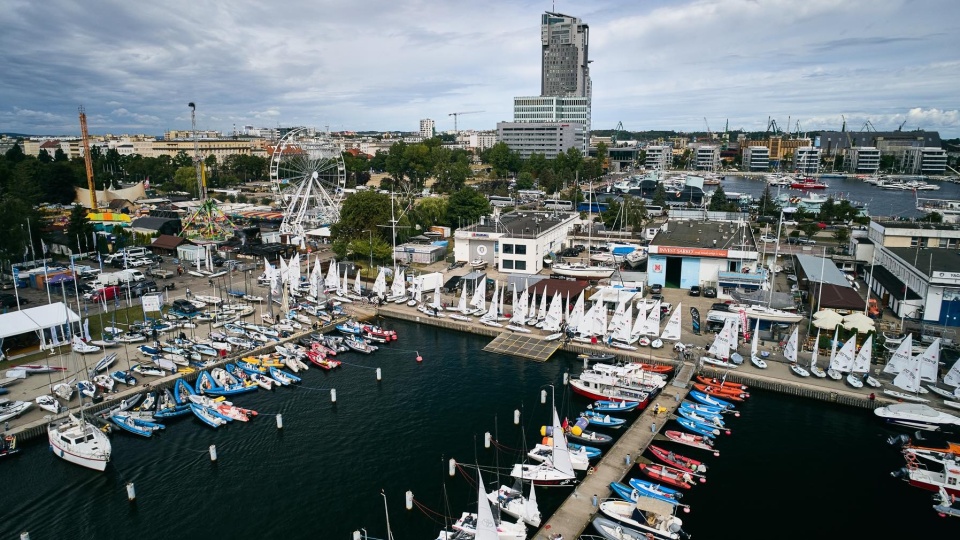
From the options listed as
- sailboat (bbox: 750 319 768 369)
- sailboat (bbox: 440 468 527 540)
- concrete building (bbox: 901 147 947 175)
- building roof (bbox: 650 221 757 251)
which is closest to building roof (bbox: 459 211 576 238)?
building roof (bbox: 650 221 757 251)

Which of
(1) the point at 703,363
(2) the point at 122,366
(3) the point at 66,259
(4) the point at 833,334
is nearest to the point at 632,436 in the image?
(1) the point at 703,363

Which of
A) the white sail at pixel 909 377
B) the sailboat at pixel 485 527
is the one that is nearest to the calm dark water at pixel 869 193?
the white sail at pixel 909 377

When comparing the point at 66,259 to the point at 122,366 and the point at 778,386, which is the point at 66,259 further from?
the point at 778,386

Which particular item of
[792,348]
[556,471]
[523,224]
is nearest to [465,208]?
[523,224]

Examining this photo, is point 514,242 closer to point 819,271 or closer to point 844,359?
point 819,271

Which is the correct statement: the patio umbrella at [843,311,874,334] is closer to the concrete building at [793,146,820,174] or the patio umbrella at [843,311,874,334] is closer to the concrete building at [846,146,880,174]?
the concrete building at [793,146,820,174]

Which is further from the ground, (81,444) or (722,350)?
(722,350)
